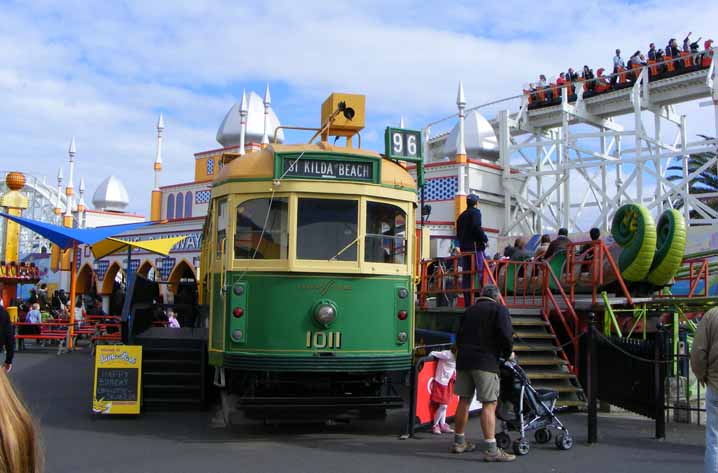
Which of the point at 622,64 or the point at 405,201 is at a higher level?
the point at 622,64

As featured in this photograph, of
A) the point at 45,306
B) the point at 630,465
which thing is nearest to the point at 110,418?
the point at 630,465

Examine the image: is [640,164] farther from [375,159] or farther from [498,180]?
[375,159]

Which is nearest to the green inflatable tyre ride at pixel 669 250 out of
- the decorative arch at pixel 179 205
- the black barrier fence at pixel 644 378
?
the black barrier fence at pixel 644 378

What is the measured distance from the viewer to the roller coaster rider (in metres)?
12.0

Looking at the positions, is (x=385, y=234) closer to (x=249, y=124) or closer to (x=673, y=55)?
(x=673, y=55)

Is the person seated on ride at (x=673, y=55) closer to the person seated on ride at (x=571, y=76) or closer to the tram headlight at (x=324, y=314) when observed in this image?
the person seated on ride at (x=571, y=76)

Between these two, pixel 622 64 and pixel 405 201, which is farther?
pixel 622 64

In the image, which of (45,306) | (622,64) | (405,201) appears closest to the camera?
(405,201)

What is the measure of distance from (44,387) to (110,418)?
330 centimetres

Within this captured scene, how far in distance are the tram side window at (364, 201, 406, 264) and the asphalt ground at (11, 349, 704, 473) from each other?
2095 millimetres

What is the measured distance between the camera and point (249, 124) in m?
35.3

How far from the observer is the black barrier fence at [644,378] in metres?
8.29

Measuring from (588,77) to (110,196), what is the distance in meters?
25.9

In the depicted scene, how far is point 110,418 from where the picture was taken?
9625 mm
